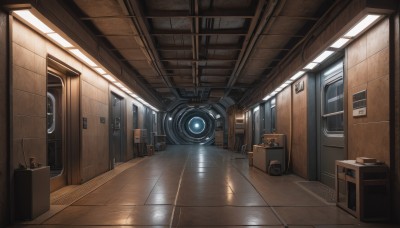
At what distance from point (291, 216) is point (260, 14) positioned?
11.0 feet

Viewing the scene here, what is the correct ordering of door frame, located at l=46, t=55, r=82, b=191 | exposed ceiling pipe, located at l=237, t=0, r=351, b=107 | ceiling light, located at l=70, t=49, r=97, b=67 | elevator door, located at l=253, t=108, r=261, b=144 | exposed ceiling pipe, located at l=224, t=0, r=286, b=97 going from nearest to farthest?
1. exposed ceiling pipe, located at l=237, t=0, r=351, b=107
2. exposed ceiling pipe, located at l=224, t=0, r=286, b=97
3. ceiling light, located at l=70, t=49, r=97, b=67
4. door frame, located at l=46, t=55, r=82, b=191
5. elevator door, located at l=253, t=108, r=261, b=144

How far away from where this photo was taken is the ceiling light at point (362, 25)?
4109 millimetres

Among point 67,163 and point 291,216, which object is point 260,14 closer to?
point 291,216

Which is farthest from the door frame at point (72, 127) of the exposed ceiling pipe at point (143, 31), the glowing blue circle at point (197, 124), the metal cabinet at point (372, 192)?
the glowing blue circle at point (197, 124)

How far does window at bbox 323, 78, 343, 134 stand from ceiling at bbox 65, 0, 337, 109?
4.11 ft

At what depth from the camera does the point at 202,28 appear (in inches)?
257

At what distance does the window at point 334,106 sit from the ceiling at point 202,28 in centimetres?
125

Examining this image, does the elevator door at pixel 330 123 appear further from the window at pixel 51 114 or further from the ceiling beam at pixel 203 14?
the window at pixel 51 114

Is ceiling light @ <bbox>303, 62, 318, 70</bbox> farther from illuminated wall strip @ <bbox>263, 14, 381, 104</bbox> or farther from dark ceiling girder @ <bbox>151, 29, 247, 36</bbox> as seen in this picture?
dark ceiling girder @ <bbox>151, 29, 247, 36</bbox>

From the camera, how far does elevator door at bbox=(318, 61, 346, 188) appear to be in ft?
20.7

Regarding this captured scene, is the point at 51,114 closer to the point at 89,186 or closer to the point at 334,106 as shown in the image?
the point at 89,186

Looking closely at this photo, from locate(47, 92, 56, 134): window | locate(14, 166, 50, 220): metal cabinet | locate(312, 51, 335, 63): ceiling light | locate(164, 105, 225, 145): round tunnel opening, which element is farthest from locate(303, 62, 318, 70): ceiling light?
locate(164, 105, 225, 145): round tunnel opening

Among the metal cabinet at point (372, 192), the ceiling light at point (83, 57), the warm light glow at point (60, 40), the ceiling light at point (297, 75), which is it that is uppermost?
the warm light glow at point (60, 40)

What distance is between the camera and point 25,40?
4.68 meters
